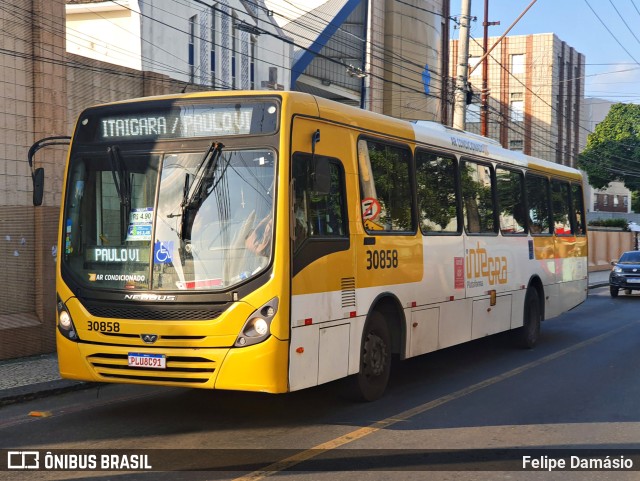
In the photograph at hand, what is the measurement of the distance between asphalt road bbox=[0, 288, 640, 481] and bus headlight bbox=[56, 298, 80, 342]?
34.0 inches

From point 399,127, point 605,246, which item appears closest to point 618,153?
point 605,246

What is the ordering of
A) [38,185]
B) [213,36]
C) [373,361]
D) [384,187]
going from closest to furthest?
[38,185]
[373,361]
[384,187]
[213,36]

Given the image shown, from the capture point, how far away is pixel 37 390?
986cm

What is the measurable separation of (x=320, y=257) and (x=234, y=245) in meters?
0.93

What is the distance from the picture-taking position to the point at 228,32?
81.9 feet

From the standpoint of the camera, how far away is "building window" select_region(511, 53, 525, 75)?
6712cm

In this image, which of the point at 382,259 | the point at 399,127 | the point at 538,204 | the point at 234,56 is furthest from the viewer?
the point at 234,56

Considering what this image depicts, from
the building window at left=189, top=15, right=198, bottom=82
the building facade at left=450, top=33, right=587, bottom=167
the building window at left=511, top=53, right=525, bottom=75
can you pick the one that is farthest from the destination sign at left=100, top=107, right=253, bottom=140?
the building window at left=511, top=53, right=525, bottom=75

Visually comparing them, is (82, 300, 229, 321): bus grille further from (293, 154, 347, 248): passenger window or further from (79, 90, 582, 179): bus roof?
(79, 90, 582, 179): bus roof

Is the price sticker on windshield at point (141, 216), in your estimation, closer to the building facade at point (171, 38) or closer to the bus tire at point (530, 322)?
the bus tire at point (530, 322)

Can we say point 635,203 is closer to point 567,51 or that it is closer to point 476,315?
point 567,51

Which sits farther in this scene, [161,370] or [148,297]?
[148,297]

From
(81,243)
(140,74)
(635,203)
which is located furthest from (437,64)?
(635,203)

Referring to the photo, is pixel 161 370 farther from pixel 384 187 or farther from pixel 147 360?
pixel 384 187
